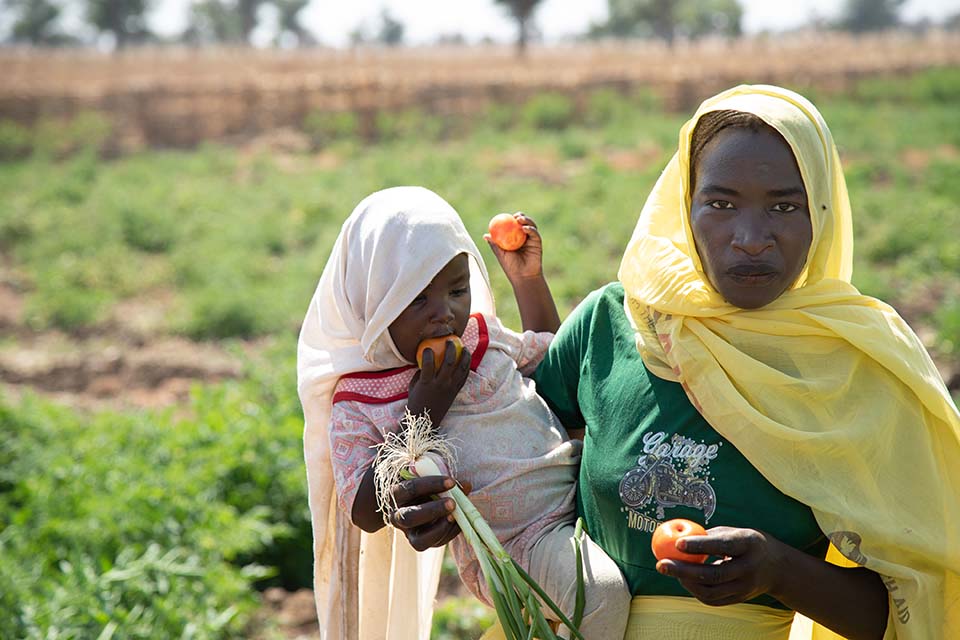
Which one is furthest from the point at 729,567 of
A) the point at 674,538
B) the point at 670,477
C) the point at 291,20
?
the point at 291,20

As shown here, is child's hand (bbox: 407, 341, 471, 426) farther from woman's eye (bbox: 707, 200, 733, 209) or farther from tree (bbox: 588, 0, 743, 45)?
tree (bbox: 588, 0, 743, 45)

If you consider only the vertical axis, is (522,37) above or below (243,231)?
above

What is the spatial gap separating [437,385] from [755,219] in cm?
68

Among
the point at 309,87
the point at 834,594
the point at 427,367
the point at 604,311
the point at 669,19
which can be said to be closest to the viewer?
the point at 834,594

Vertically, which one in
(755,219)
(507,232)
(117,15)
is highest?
(117,15)

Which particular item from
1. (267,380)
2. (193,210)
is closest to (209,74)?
(193,210)

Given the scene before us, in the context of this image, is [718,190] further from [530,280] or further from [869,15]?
[869,15]

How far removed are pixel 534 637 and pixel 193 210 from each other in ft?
38.2

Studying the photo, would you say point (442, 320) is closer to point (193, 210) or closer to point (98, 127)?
point (193, 210)

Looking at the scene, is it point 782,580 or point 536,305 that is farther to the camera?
point 536,305

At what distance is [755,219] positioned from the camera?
184 cm

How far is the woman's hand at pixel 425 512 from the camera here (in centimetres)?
190

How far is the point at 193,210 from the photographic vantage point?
1283 centimetres

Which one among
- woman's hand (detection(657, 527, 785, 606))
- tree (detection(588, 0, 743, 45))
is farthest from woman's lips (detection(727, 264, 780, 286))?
tree (detection(588, 0, 743, 45))
